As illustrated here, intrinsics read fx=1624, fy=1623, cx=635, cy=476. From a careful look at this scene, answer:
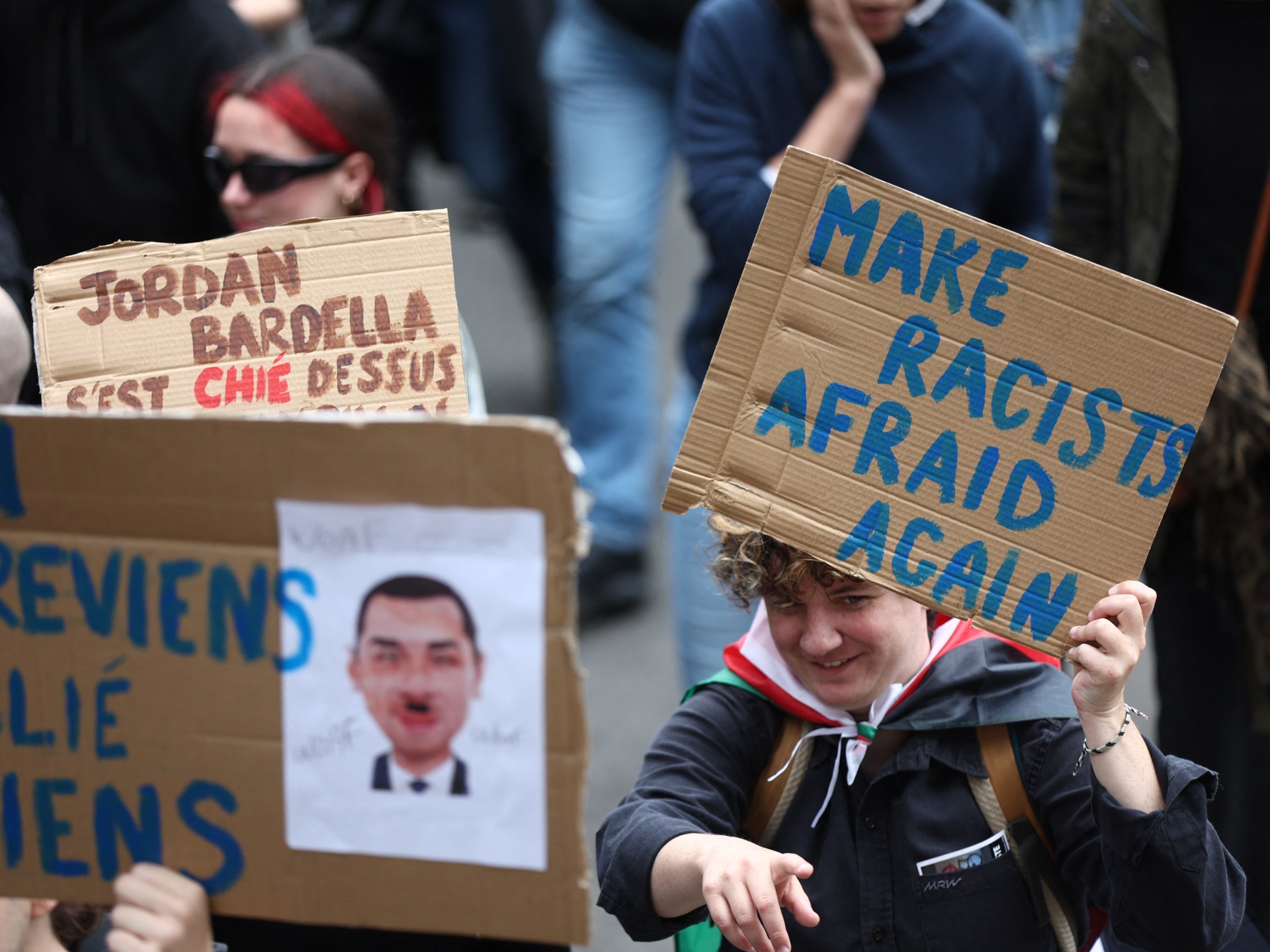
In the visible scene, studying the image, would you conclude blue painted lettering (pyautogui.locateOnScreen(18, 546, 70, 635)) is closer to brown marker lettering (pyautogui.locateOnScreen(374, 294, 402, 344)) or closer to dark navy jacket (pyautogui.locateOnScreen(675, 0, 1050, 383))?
brown marker lettering (pyautogui.locateOnScreen(374, 294, 402, 344))

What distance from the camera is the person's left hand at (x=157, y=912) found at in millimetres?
1577

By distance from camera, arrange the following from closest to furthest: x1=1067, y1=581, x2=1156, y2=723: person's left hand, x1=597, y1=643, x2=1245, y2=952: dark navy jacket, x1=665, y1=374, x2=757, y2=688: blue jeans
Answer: x1=1067, y1=581, x2=1156, y2=723: person's left hand
x1=597, y1=643, x2=1245, y2=952: dark navy jacket
x1=665, y1=374, x2=757, y2=688: blue jeans

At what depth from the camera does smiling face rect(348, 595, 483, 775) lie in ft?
4.97

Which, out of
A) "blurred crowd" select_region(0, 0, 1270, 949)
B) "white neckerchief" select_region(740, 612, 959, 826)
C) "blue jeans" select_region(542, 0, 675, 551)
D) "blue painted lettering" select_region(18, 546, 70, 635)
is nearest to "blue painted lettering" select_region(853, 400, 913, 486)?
"white neckerchief" select_region(740, 612, 959, 826)

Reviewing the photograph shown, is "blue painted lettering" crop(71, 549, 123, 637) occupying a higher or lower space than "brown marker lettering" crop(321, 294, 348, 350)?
lower

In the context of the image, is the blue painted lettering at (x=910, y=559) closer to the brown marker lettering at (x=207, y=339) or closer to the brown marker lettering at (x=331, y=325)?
the brown marker lettering at (x=331, y=325)

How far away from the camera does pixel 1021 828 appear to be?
1933 mm

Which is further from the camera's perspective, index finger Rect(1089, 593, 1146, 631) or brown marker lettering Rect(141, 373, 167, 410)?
brown marker lettering Rect(141, 373, 167, 410)

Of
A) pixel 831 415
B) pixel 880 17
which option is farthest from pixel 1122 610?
pixel 880 17

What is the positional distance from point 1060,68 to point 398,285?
2770 mm

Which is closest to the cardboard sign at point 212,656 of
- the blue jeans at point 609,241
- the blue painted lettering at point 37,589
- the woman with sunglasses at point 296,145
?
the blue painted lettering at point 37,589

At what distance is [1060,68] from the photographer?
423 centimetres

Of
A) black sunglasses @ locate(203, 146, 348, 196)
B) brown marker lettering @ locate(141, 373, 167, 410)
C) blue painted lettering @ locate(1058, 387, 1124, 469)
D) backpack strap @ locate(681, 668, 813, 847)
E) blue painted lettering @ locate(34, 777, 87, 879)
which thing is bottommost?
backpack strap @ locate(681, 668, 813, 847)

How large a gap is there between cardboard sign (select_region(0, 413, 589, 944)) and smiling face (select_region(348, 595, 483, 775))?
0.07ft
